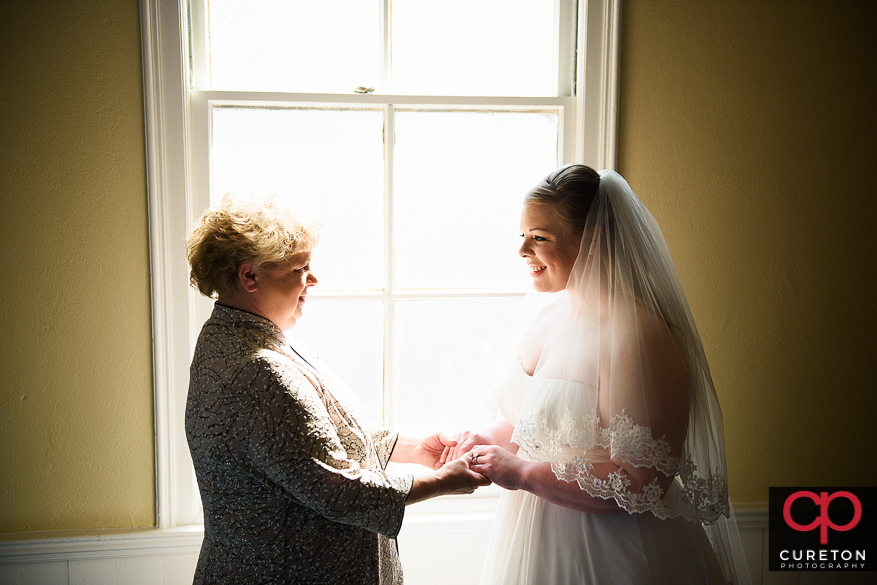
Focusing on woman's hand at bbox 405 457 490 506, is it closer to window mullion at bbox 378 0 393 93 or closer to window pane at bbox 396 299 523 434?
window pane at bbox 396 299 523 434

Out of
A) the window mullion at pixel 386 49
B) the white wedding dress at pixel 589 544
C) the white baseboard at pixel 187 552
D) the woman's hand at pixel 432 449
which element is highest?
the window mullion at pixel 386 49

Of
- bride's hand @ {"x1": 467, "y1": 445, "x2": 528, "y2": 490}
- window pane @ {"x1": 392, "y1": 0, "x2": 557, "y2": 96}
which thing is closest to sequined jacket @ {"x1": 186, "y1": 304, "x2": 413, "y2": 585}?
bride's hand @ {"x1": 467, "y1": 445, "x2": 528, "y2": 490}

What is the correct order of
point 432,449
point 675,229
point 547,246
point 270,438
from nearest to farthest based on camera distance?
1. point 270,438
2. point 547,246
3. point 432,449
4. point 675,229

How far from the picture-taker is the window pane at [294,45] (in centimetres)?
189

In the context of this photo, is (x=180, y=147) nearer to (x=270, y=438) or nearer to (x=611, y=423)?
(x=270, y=438)

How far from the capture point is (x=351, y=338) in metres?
2.01

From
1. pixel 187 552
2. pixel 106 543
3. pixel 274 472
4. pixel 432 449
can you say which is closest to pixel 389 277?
pixel 432 449

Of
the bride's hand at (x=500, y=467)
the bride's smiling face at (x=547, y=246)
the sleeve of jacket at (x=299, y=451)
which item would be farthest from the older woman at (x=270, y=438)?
the bride's smiling face at (x=547, y=246)

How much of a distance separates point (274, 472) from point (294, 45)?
1.49m

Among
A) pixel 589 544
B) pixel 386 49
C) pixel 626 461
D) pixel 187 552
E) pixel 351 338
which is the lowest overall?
pixel 187 552

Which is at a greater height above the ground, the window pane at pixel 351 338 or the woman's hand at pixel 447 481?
the window pane at pixel 351 338

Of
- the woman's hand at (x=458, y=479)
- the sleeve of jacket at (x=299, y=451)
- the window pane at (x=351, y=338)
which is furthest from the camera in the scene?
the window pane at (x=351, y=338)

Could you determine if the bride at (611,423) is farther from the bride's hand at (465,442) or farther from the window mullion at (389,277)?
the window mullion at (389,277)

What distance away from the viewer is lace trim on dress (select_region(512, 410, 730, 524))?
1.23 metres
